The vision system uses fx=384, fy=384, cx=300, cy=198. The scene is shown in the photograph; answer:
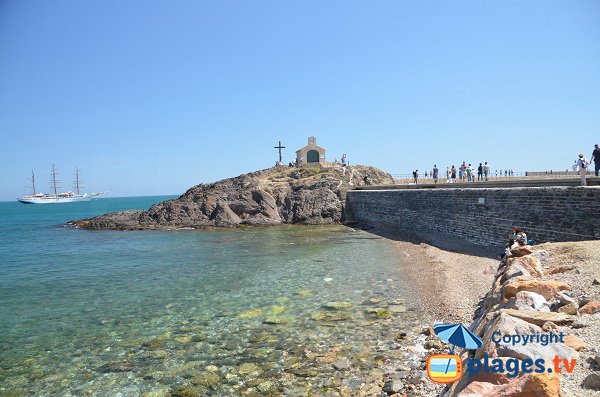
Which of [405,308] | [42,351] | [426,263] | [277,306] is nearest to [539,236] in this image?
[426,263]

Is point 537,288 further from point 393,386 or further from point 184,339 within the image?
point 184,339

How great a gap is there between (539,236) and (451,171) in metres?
24.5

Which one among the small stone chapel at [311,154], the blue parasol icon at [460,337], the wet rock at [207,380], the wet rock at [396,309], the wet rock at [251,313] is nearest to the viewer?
the blue parasol icon at [460,337]

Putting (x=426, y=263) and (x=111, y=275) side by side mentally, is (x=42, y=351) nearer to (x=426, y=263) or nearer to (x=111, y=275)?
(x=111, y=275)

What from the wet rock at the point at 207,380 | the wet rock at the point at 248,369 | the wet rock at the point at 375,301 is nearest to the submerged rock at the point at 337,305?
the wet rock at the point at 375,301

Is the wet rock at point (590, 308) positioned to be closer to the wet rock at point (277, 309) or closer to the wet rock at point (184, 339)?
the wet rock at point (277, 309)

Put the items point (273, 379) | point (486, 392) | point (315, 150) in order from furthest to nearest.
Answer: point (315, 150) → point (273, 379) → point (486, 392)

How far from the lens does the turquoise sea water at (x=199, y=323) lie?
26.9ft

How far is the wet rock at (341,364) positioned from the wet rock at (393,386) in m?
1.09

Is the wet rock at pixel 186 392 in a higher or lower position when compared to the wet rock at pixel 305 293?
lower

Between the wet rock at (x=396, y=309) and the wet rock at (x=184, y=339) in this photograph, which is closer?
the wet rock at (x=184, y=339)

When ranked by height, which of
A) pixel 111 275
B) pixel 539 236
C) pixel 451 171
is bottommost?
pixel 111 275

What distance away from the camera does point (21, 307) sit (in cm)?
1448

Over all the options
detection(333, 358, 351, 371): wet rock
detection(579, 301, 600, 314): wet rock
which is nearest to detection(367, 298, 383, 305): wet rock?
detection(333, 358, 351, 371): wet rock
